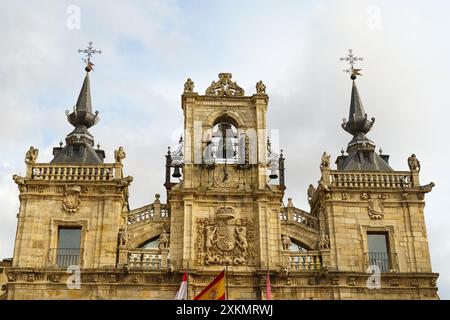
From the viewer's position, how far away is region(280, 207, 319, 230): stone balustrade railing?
1228 inches

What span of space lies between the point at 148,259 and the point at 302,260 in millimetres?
→ 7001


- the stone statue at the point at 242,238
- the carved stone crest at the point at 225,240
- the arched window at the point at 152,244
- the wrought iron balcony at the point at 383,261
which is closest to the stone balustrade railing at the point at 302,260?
the carved stone crest at the point at 225,240

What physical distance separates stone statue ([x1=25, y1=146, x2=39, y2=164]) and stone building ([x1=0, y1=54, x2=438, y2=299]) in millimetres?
50

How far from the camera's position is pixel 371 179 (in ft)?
103

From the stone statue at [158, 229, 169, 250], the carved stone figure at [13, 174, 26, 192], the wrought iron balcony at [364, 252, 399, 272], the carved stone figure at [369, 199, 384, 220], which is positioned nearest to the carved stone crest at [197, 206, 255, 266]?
the stone statue at [158, 229, 169, 250]

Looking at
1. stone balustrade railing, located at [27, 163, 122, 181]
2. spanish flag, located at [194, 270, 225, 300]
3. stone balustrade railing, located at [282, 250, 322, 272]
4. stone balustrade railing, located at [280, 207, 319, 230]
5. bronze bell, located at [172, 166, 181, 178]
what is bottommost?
spanish flag, located at [194, 270, 225, 300]

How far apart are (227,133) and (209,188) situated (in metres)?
3.64

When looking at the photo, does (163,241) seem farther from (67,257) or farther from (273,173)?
(273,173)

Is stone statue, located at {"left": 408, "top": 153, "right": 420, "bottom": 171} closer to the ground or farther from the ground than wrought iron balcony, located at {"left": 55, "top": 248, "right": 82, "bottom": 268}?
farther from the ground

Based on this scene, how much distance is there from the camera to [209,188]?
99.5 feet

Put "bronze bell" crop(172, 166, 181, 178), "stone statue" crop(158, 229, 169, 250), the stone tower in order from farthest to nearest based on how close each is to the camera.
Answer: "bronze bell" crop(172, 166, 181, 178) < "stone statue" crop(158, 229, 169, 250) < the stone tower

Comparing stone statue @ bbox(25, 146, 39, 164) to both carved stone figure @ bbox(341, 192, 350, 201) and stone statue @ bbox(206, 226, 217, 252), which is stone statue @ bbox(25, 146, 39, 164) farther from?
carved stone figure @ bbox(341, 192, 350, 201)

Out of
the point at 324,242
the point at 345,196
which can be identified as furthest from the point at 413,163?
the point at 324,242
